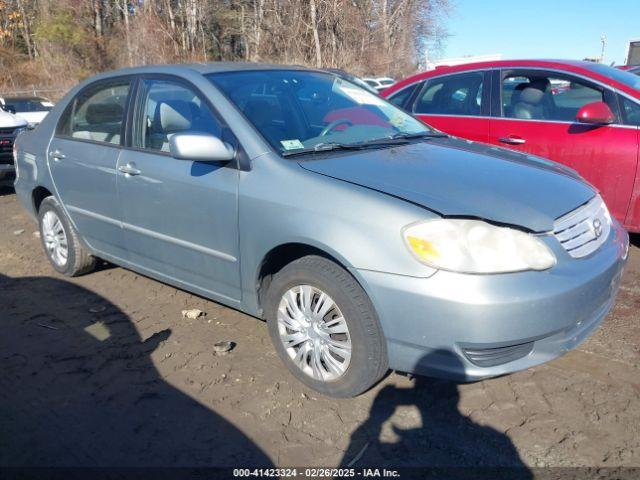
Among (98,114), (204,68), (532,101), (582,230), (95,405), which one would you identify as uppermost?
(204,68)

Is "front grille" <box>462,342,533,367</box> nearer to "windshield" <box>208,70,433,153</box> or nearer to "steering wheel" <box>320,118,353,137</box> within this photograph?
"windshield" <box>208,70,433,153</box>

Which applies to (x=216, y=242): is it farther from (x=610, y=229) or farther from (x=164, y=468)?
(x=610, y=229)

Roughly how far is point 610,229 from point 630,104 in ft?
6.65

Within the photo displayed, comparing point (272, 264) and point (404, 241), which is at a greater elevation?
point (404, 241)

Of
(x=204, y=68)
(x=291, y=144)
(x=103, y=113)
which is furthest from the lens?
(x=103, y=113)

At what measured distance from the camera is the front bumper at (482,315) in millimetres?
2408

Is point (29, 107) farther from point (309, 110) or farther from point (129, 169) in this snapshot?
point (309, 110)

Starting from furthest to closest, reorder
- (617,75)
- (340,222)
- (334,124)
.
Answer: (617,75) < (334,124) < (340,222)

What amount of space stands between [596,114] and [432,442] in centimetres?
325

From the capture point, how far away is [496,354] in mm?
2531

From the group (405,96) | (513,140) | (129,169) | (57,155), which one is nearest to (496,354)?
(129,169)

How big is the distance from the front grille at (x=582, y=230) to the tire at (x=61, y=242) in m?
3.61

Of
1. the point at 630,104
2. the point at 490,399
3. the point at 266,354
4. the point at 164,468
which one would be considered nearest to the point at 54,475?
the point at 164,468

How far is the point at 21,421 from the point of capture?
9.30 ft
